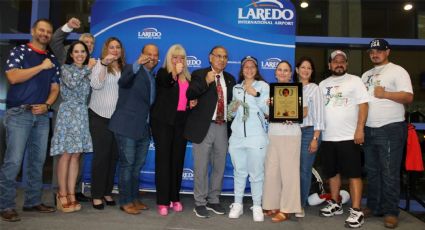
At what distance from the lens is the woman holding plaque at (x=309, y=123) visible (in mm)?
3779

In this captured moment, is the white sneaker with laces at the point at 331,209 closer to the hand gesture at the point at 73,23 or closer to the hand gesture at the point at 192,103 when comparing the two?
the hand gesture at the point at 192,103

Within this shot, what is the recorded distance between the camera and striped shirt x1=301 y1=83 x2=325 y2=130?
376 cm

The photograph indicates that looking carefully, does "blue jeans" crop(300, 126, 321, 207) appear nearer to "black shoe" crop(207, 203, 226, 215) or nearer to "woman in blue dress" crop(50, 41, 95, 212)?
"black shoe" crop(207, 203, 226, 215)

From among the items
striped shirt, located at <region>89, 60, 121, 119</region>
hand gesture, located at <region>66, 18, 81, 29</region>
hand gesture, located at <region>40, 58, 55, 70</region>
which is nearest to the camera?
hand gesture, located at <region>40, 58, 55, 70</region>

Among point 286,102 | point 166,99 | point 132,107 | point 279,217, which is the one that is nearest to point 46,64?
point 132,107

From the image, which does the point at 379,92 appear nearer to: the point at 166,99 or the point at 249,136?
the point at 249,136

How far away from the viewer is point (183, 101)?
12.6ft

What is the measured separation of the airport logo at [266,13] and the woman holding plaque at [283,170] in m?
1.46

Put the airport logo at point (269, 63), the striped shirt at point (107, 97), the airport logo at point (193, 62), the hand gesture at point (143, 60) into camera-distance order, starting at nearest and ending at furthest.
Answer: the hand gesture at point (143, 60)
the striped shirt at point (107, 97)
the airport logo at point (269, 63)
the airport logo at point (193, 62)

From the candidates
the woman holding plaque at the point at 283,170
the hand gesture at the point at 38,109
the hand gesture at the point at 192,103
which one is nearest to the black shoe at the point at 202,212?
the woman holding plaque at the point at 283,170

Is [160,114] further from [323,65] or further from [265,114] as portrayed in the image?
[323,65]

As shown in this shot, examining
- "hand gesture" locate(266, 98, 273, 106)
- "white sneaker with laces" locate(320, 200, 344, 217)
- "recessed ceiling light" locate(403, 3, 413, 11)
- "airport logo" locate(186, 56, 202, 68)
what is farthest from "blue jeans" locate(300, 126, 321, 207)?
"recessed ceiling light" locate(403, 3, 413, 11)

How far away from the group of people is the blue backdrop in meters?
0.71

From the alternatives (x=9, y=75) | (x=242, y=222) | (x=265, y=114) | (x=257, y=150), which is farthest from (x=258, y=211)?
(x=9, y=75)
